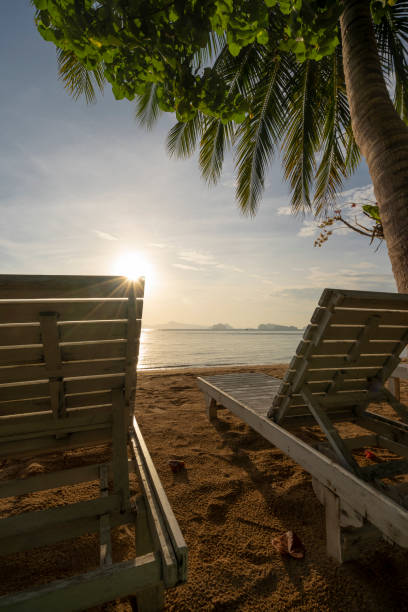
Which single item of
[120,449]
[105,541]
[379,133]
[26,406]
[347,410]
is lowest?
[105,541]

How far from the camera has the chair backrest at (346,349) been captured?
177 centimetres

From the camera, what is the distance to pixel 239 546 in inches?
65.0

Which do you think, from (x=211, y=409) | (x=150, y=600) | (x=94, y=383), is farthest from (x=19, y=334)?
(x=211, y=409)

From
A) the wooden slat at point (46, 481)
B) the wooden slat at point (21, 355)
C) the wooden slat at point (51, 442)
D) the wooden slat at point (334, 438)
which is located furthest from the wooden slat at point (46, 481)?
the wooden slat at point (334, 438)

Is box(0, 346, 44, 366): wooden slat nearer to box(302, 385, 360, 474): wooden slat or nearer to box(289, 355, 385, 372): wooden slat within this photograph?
box(289, 355, 385, 372): wooden slat

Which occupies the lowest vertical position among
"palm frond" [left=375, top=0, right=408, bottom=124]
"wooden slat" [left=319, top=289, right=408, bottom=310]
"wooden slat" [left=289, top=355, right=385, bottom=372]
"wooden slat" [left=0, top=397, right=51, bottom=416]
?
"wooden slat" [left=0, top=397, right=51, bottom=416]

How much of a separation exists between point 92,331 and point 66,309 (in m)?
0.19

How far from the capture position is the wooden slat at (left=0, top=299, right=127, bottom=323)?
129cm

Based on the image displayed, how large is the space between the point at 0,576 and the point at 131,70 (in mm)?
3385

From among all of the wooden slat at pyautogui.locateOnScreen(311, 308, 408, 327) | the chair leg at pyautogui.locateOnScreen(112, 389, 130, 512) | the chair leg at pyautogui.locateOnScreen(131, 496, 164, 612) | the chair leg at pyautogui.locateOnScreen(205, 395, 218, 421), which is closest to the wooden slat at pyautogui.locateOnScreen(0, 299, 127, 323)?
the chair leg at pyautogui.locateOnScreen(112, 389, 130, 512)

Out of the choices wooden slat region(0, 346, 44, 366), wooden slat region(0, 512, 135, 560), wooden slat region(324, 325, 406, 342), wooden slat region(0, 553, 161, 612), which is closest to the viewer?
wooden slat region(0, 553, 161, 612)

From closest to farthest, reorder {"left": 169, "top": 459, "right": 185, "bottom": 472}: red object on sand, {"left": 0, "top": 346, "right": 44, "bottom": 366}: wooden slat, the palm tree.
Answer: {"left": 0, "top": 346, "right": 44, "bottom": 366}: wooden slat
{"left": 169, "top": 459, "right": 185, "bottom": 472}: red object on sand
the palm tree

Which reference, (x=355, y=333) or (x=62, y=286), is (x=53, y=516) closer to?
(x=62, y=286)

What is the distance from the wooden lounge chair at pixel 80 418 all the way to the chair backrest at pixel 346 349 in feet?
3.76
